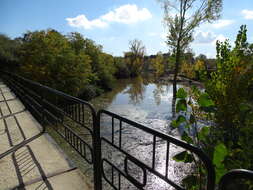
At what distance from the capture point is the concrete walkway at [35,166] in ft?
5.49

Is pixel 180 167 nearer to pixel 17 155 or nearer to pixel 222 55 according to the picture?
pixel 222 55

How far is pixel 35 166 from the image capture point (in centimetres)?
194

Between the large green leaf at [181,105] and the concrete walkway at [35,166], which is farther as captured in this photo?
the concrete walkway at [35,166]

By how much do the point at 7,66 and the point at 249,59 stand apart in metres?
17.9

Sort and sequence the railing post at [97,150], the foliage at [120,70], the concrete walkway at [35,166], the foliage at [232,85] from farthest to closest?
the foliage at [120,70]
the foliage at [232,85]
the concrete walkway at [35,166]
the railing post at [97,150]

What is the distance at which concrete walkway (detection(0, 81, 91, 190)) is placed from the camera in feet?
5.49

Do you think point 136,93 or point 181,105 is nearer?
point 181,105

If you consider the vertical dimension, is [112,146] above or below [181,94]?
below

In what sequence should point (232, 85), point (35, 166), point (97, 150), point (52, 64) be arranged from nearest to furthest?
point (97, 150), point (35, 166), point (232, 85), point (52, 64)

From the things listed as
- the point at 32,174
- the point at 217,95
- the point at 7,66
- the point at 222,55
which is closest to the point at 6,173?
the point at 32,174

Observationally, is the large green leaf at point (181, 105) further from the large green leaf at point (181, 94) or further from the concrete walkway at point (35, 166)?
the concrete walkway at point (35, 166)

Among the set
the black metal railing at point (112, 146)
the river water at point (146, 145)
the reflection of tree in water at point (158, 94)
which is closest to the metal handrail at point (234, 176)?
the black metal railing at point (112, 146)

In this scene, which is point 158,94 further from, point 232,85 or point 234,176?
point 234,176

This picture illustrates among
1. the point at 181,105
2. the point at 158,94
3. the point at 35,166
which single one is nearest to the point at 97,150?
the point at 181,105
